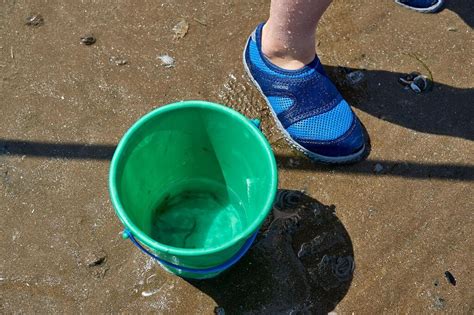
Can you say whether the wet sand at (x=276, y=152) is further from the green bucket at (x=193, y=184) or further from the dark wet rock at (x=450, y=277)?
the green bucket at (x=193, y=184)

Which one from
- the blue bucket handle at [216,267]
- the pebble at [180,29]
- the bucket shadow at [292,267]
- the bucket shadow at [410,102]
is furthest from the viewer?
the pebble at [180,29]

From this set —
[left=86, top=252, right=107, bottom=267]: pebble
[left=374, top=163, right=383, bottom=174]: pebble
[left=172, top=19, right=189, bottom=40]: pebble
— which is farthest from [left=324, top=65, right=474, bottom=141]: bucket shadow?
[left=86, top=252, right=107, bottom=267]: pebble

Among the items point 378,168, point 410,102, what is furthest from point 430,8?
point 378,168

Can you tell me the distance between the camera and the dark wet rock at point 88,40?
2.16 m

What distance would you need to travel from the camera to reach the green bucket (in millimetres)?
1495

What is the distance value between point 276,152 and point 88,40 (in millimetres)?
824

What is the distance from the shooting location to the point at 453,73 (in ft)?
7.20

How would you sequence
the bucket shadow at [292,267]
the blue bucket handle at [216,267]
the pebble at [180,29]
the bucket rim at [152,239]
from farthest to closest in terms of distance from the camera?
the pebble at [180,29] < the bucket shadow at [292,267] < the blue bucket handle at [216,267] < the bucket rim at [152,239]

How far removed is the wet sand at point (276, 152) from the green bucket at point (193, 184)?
0.46 feet

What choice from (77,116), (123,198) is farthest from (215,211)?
(77,116)

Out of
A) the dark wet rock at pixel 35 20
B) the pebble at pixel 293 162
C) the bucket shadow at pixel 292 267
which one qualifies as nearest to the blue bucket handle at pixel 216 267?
the bucket shadow at pixel 292 267

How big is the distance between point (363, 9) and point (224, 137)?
96 centimetres

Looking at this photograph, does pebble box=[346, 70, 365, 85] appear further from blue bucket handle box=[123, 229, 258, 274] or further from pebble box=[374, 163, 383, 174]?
blue bucket handle box=[123, 229, 258, 274]

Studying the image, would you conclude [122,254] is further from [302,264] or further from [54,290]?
[302,264]
